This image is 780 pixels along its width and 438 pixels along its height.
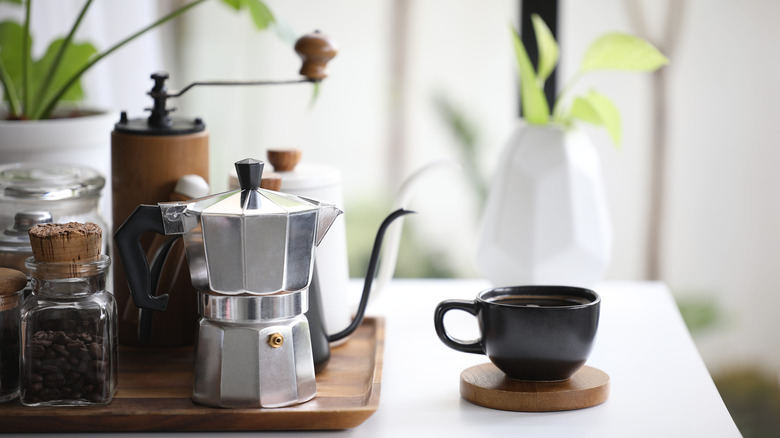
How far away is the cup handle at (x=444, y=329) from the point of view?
2.47 feet

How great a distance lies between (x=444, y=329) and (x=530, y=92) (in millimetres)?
398

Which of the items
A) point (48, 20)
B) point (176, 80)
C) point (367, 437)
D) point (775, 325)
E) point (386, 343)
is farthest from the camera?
point (176, 80)

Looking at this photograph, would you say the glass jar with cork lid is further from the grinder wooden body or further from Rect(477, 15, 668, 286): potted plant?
Rect(477, 15, 668, 286): potted plant

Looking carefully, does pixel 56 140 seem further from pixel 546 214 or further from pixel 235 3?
pixel 546 214

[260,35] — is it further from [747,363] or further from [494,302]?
[494,302]

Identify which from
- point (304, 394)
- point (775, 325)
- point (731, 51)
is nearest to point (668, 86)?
point (731, 51)

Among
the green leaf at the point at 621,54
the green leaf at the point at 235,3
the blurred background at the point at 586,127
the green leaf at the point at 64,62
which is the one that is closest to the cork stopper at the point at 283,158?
the green leaf at the point at 235,3

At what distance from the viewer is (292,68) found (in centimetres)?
338

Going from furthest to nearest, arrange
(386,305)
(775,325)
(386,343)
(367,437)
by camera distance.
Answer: (775,325) < (386,305) < (386,343) < (367,437)

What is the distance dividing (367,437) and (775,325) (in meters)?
2.49

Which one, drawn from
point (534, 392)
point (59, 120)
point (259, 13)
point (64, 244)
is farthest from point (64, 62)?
point (534, 392)

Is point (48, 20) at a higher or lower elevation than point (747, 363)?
higher

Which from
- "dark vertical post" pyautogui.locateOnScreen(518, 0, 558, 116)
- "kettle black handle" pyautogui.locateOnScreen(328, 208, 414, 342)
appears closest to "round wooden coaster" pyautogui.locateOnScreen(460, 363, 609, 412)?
"kettle black handle" pyautogui.locateOnScreen(328, 208, 414, 342)

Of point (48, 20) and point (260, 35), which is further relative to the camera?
point (260, 35)
